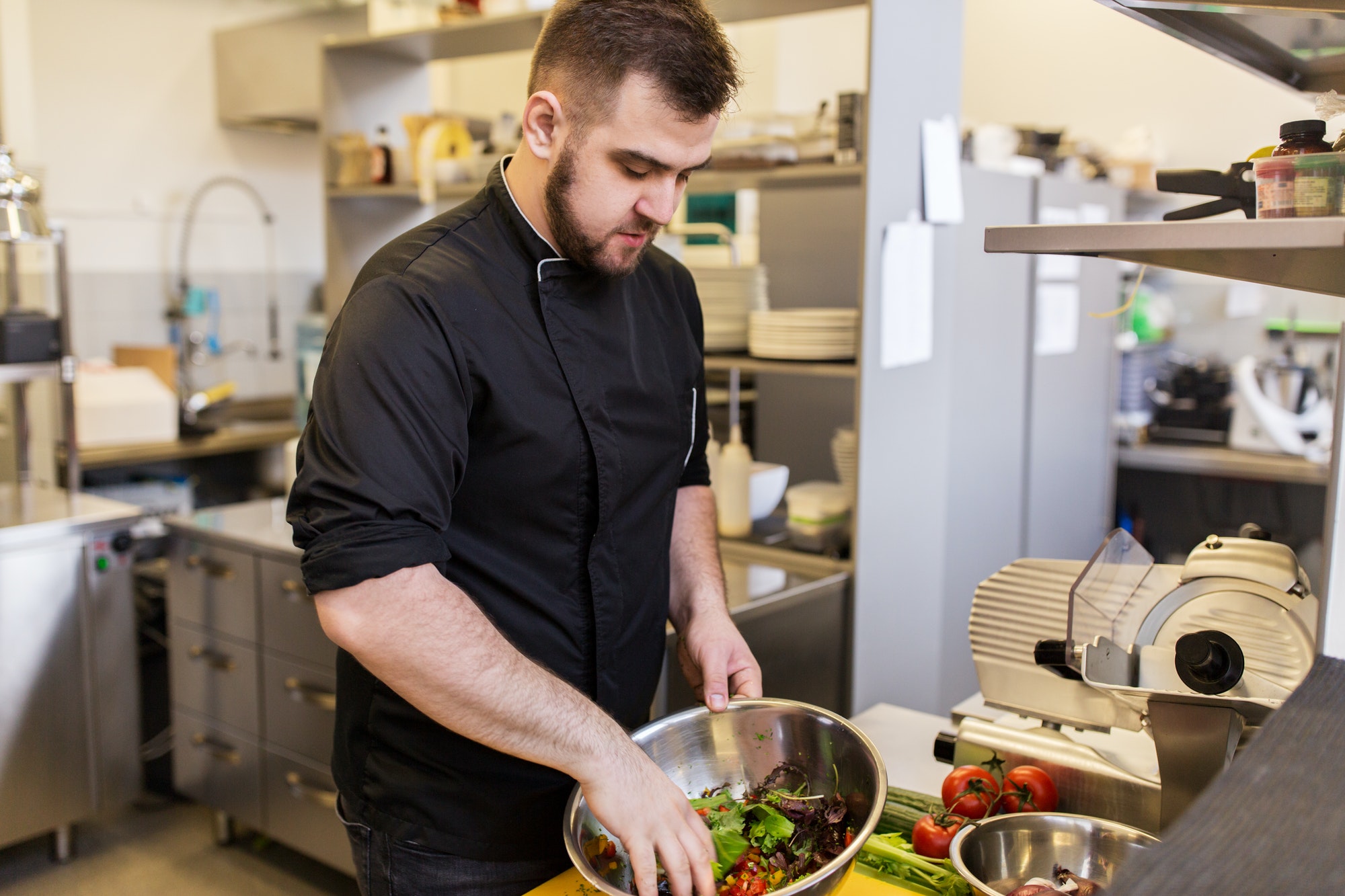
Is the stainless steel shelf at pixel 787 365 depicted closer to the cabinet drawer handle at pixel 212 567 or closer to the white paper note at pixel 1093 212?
the cabinet drawer handle at pixel 212 567

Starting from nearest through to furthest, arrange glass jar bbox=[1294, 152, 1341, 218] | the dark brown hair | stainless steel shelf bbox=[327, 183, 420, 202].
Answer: glass jar bbox=[1294, 152, 1341, 218] → the dark brown hair → stainless steel shelf bbox=[327, 183, 420, 202]

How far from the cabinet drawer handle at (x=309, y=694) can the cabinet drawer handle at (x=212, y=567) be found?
0.34 m

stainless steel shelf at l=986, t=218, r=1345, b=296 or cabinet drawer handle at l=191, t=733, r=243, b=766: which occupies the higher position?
stainless steel shelf at l=986, t=218, r=1345, b=296

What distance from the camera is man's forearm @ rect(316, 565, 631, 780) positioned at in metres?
1.12

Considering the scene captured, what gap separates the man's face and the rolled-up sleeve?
7.6 inches

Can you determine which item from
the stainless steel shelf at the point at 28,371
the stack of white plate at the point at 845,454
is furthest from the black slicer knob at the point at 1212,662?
the stainless steel shelf at the point at 28,371

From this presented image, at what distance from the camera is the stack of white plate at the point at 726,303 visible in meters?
2.63

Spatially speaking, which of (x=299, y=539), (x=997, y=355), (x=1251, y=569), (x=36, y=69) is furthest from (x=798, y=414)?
(x=36, y=69)

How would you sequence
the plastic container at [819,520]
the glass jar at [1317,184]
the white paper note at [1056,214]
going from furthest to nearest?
the white paper note at [1056,214] → the plastic container at [819,520] → the glass jar at [1317,184]

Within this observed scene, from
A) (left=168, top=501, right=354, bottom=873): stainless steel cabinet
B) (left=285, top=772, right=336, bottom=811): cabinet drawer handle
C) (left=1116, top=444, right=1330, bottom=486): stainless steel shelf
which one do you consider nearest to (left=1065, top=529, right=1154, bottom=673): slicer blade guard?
(left=168, top=501, right=354, bottom=873): stainless steel cabinet

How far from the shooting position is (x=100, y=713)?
2934mm

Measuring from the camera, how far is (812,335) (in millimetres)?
2424

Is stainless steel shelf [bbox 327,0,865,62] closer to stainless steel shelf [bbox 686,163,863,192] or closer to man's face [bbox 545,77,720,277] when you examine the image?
stainless steel shelf [bbox 686,163,863,192]

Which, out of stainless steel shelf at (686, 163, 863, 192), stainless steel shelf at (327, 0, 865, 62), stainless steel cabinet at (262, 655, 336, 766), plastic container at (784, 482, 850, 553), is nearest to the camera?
stainless steel shelf at (686, 163, 863, 192)
